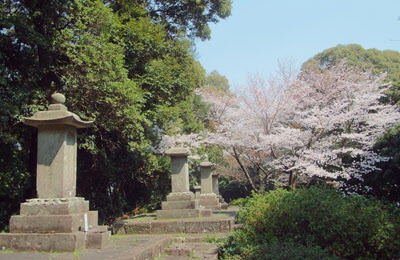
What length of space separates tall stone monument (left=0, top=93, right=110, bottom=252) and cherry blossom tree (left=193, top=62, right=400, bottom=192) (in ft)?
28.9

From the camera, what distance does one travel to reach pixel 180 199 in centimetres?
904

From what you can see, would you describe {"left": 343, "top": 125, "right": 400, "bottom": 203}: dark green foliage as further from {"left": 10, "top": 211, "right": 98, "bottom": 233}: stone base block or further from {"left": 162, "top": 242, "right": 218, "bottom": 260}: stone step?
{"left": 10, "top": 211, "right": 98, "bottom": 233}: stone base block

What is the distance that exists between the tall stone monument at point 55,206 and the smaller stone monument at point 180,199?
367cm

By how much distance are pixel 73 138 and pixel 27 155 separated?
6.48 metres

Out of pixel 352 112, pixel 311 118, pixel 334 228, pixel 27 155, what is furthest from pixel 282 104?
pixel 27 155

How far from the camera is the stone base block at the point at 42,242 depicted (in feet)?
14.8

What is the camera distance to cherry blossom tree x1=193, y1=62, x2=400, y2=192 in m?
12.6

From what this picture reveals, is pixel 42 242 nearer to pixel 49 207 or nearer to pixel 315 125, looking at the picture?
pixel 49 207

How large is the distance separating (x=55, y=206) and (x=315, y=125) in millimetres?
10568

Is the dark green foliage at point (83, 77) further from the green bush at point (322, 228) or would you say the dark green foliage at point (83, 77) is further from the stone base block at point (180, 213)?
the green bush at point (322, 228)

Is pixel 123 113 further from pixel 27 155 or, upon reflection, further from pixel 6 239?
pixel 6 239

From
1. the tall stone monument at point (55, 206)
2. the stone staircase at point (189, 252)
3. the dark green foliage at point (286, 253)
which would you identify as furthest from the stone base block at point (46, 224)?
the dark green foliage at point (286, 253)

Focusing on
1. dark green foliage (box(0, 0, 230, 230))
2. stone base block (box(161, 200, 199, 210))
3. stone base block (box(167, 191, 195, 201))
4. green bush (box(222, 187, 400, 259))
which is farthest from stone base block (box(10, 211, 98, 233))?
stone base block (box(167, 191, 195, 201))

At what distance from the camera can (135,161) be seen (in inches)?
568
